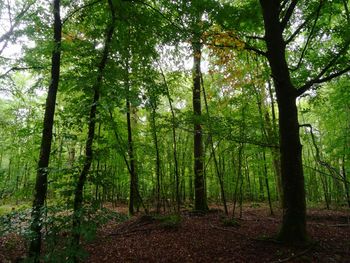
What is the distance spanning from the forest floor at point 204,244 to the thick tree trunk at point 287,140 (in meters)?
0.48

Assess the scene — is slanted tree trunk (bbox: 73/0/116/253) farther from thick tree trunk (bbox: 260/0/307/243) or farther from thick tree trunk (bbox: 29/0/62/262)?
thick tree trunk (bbox: 260/0/307/243)

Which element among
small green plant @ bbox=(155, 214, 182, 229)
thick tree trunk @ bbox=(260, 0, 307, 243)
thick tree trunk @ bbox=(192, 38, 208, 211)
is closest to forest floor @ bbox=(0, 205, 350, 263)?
small green plant @ bbox=(155, 214, 182, 229)

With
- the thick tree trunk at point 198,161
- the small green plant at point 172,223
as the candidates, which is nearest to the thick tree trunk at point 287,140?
the small green plant at point 172,223

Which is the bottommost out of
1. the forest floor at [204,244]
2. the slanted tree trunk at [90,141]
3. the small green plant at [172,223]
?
the forest floor at [204,244]

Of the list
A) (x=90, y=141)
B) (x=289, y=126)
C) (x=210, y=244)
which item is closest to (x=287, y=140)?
(x=289, y=126)

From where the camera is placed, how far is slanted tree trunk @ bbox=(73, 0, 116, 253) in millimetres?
4438

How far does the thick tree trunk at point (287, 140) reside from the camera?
20.3 ft

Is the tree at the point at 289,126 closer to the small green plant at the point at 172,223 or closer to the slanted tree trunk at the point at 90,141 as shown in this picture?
the small green plant at the point at 172,223

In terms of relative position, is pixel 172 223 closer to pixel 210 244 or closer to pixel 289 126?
pixel 210 244

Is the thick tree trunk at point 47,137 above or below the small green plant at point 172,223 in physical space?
above

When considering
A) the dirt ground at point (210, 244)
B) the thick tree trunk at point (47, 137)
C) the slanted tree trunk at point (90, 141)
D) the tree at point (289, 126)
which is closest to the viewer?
the slanted tree trunk at point (90, 141)

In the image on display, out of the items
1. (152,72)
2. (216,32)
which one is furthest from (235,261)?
(216,32)

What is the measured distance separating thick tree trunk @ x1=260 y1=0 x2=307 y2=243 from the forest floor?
1.56 feet

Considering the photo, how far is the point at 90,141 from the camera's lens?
5.64 meters
